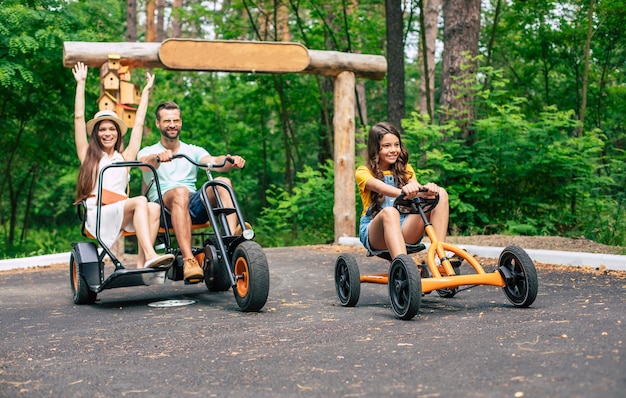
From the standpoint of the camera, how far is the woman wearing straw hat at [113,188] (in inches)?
219

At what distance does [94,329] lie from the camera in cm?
473

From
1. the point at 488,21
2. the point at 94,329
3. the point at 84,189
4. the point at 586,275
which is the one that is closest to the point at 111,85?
the point at 84,189

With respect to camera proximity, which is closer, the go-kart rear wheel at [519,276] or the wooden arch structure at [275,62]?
the go-kart rear wheel at [519,276]

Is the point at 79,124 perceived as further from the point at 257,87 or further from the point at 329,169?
the point at 257,87

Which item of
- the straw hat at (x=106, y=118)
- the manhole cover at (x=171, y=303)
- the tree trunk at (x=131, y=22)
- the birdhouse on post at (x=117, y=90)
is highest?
the tree trunk at (x=131, y=22)

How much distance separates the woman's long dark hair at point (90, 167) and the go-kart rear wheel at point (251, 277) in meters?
1.45

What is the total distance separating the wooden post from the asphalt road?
4790 millimetres

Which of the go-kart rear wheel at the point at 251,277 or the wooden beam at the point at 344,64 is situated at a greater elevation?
the wooden beam at the point at 344,64

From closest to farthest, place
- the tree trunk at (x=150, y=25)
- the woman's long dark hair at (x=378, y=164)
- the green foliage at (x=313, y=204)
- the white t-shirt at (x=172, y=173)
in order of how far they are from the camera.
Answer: the woman's long dark hair at (x=378, y=164), the white t-shirt at (x=172, y=173), the green foliage at (x=313, y=204), the tree trunk at (x=150, y=25)

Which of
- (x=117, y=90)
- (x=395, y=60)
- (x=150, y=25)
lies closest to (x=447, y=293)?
(x=117, y=90)

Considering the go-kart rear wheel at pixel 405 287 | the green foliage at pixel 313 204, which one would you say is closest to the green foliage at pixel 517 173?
the green foliage at pixel 313 204

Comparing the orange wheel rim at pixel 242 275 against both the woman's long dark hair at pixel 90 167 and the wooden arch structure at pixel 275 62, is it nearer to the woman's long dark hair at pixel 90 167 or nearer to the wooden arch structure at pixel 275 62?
the woman's long dark hair at pixel 90 167

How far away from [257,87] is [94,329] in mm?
12709

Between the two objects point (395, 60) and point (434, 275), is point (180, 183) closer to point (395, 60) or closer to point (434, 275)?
point (434, 275)
